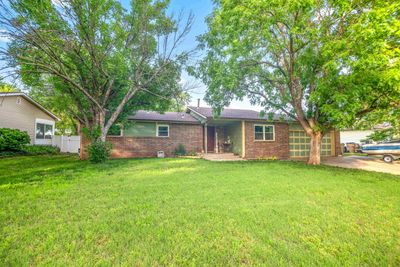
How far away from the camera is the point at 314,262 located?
7.17 ft

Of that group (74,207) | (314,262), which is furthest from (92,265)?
(314,262)

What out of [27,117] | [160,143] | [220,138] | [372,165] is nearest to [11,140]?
[27,117]

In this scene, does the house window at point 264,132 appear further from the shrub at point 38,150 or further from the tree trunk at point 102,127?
the shrub at point 38,150

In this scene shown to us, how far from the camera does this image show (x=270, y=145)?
1444 cm

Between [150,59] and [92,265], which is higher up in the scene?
[150,59]

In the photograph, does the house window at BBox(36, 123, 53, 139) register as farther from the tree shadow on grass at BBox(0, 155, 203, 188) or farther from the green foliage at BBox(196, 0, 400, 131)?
the green foliage at BBox(196, 0, 400, 131)

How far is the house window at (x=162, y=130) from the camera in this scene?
46.8 ft

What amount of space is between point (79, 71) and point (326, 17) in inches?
471

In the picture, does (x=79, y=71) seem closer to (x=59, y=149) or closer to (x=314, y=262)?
(x=59, y=149)

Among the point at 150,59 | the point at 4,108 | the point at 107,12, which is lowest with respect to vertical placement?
the point at 4,108

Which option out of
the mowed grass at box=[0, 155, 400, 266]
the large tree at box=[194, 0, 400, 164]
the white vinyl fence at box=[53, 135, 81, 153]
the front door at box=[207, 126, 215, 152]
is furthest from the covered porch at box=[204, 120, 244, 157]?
the white vinyl fence at box=[53, 135, 81, 153]

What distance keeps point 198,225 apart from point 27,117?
1948 centimetres

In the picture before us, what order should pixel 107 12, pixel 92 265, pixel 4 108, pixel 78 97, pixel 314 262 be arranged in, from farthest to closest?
pixel 4 108 < pixel 78 97 < pixel 107 12 < pixel 314 262 < pixel 92 265

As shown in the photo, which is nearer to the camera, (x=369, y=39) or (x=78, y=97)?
(x=369, y=39)
